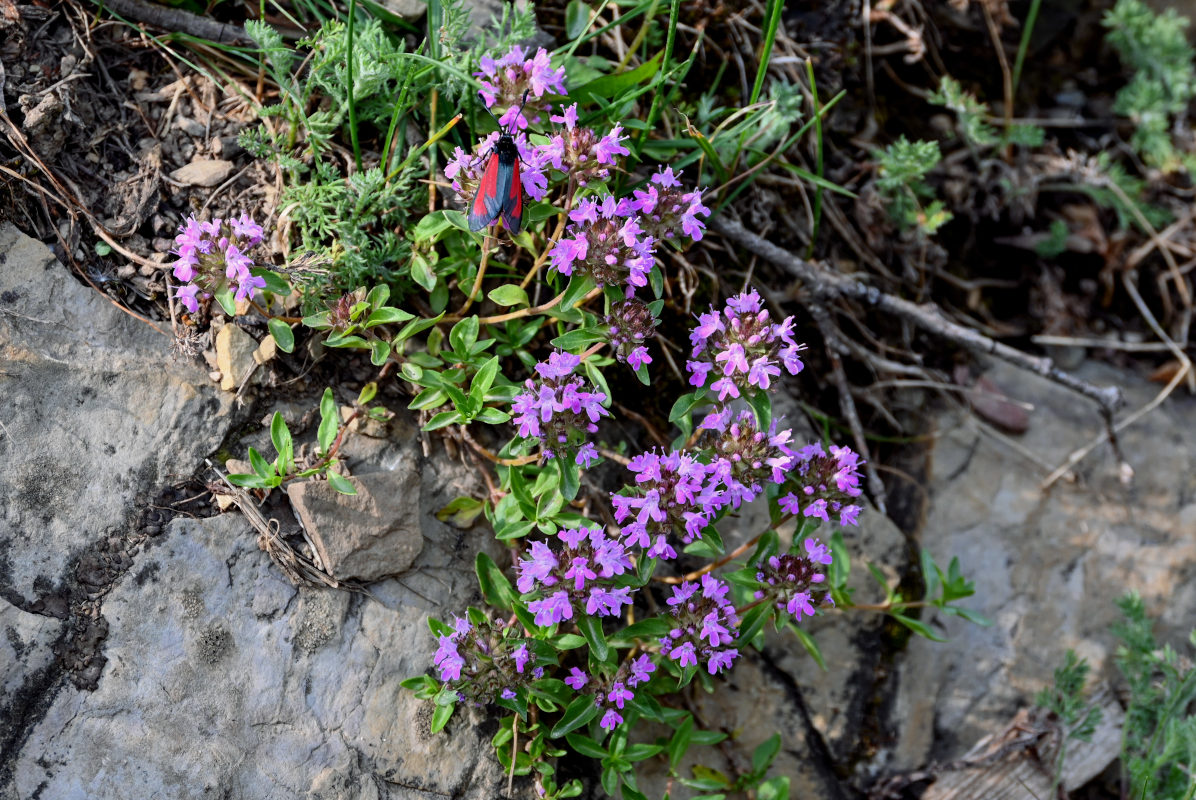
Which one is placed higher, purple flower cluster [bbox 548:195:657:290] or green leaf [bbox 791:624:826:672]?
purple flower cluster [bbox 548:195:657:290]

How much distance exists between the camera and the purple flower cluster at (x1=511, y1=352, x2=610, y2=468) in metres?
3.12

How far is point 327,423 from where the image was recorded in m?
3.31

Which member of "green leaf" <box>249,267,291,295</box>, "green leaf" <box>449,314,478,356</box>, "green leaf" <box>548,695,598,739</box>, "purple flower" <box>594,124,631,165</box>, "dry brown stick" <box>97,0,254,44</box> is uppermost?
"dry brown stick" <box>97,0,254,44</box>

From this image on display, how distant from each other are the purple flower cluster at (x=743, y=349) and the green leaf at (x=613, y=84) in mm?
1216

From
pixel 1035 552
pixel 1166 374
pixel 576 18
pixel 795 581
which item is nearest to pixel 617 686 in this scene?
pixel 795 581

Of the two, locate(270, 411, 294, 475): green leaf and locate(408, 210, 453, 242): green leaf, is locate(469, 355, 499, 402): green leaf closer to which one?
locate(408, 210, 453, 242): green leaf

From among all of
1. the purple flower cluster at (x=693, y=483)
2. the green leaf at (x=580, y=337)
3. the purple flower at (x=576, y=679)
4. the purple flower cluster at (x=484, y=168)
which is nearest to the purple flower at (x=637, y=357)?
the green leaf at (x=580, y=337)

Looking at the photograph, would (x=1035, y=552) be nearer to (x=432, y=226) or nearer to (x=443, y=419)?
(x=443, y=419)

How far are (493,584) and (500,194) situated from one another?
1.57 metres

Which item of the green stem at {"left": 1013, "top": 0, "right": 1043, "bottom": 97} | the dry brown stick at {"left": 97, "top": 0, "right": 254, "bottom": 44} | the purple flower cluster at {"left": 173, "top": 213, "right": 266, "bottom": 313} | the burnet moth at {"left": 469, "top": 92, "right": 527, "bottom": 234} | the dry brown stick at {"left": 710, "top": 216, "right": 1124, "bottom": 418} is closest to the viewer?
the burnet moth at {"left": 469, "top": 92, "right": 527, "bottom": 234}

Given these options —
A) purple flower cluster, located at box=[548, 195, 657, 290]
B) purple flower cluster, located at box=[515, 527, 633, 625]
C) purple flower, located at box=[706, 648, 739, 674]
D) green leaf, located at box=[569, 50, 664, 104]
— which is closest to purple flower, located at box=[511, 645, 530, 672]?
purple flower cluster, located at box=[515, 527, 633, 625]

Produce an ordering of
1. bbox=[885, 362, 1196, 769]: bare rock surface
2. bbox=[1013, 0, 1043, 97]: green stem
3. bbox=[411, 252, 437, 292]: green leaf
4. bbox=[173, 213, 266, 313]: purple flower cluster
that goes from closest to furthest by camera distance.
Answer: bbox=[173, 213, 266, 313]: purple flower cluster, bbox=[411, 252, 437, 292]: green leaf, bbox=[885, 362, 1196, 769]: bare rock surface, bbox=[1013, 0, 1043, 97]: green stem

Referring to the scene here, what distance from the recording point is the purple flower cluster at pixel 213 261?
3.03 m

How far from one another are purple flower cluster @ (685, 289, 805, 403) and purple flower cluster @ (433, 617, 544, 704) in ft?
3.98
